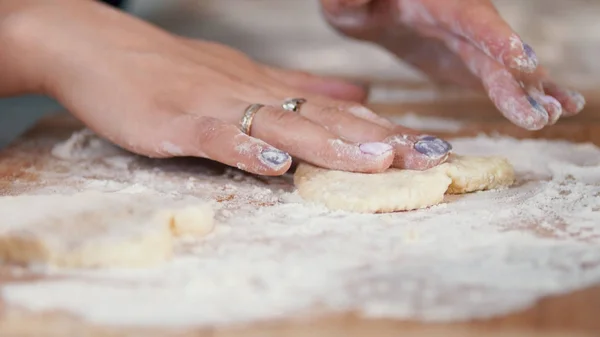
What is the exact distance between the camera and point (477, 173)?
1.08 m

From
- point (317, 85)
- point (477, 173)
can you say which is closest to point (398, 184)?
point (477, 173)

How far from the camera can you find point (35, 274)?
79 cm

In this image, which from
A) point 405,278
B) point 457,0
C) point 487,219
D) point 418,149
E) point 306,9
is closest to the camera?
point 405,278

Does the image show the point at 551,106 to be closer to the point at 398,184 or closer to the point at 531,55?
the point at 531,55

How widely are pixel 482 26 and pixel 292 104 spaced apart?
0.34 m

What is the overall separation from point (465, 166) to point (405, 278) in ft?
1.18

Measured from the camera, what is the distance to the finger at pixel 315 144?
107 cm

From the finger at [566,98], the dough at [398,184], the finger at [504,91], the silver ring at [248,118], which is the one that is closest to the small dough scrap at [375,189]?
the dough at [398,184]

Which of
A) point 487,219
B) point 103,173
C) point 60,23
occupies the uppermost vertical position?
point 60,23

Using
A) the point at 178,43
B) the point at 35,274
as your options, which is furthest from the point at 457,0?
the point at 35,274

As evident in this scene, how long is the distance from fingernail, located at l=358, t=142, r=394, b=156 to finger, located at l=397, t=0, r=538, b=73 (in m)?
0.27

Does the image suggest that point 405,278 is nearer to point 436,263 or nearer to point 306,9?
point 436,263

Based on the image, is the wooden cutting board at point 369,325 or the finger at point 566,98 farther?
the finger at point 566,98

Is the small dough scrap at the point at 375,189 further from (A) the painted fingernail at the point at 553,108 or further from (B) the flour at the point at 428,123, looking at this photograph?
(B) the flour at the point at 428,123
